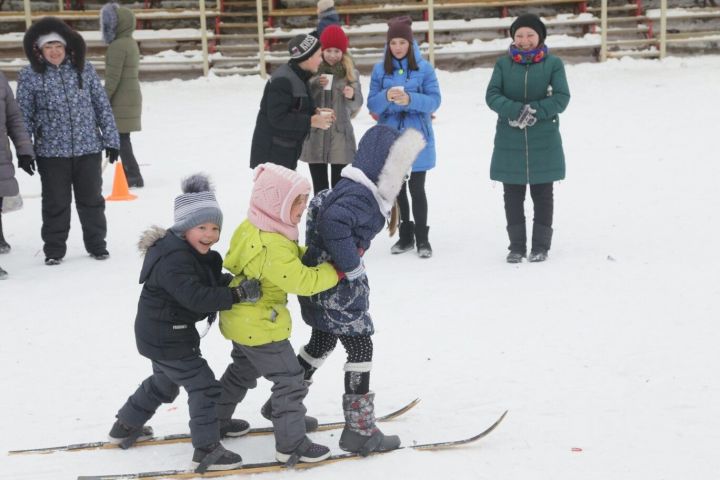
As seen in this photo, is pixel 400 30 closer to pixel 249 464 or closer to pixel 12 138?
pixel 12 138

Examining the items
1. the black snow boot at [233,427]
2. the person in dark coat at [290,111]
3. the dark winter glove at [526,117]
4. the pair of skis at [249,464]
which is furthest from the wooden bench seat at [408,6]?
the black snow boot at [233,427]

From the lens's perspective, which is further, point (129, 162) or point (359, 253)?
point (129, 162)

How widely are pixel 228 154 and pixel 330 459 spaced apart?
27.0 feet

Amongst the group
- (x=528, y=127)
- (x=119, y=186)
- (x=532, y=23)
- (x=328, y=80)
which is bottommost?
(x=119, y=186)

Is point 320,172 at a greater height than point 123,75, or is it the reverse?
point 123,75

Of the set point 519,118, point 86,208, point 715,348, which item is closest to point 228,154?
point 86,208

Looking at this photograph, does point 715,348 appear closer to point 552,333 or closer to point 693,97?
point 552,333

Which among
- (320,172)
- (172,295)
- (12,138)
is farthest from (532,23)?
(172,295)

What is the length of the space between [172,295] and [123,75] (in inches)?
268

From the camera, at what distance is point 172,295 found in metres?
3.96

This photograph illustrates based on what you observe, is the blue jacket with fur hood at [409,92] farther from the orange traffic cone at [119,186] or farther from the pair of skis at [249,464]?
the orange traffic cone at [119,186]

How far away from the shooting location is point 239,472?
4.03 m

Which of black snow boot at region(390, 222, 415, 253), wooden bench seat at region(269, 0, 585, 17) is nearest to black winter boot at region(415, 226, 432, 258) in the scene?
black snow boot at region(390, 222, 415, 253)

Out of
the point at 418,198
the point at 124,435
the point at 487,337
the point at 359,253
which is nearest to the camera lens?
the point at 359,253
